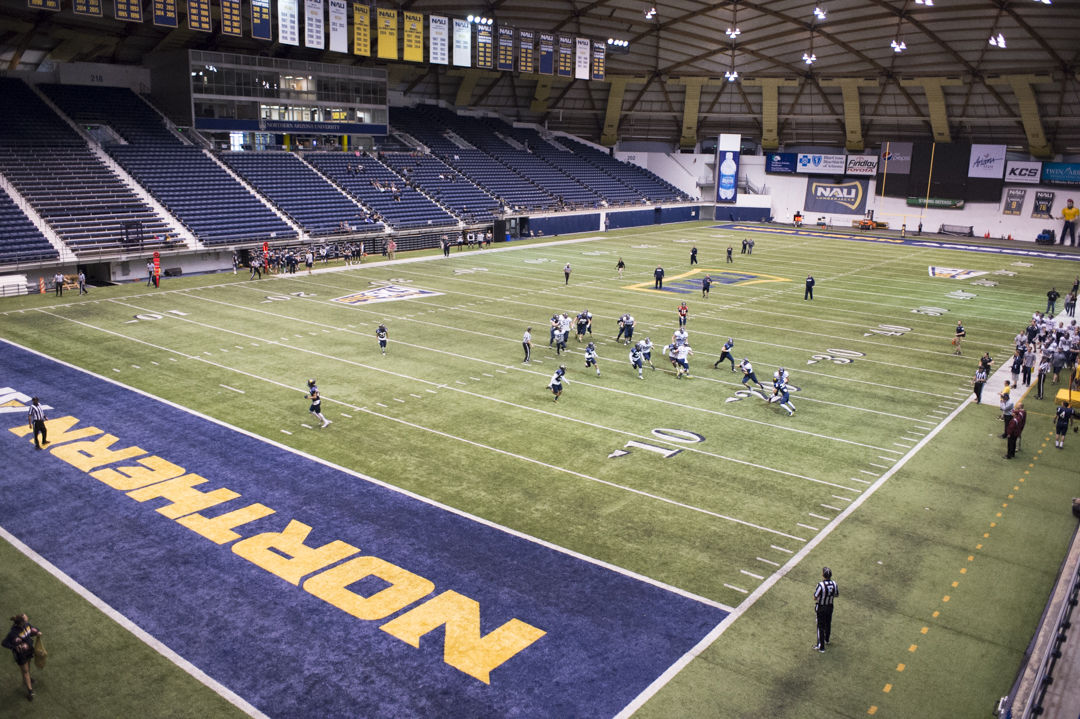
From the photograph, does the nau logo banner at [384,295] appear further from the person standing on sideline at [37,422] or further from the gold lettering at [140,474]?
the gold lettering at [140,474]

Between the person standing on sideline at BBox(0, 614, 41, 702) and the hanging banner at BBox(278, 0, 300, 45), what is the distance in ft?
142

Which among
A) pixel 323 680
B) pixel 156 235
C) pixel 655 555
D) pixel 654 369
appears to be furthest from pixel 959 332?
pixel 156 235

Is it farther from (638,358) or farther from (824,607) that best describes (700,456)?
(824,607)

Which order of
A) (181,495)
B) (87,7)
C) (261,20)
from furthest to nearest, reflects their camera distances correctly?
(261,20)
(87,7)
(181,495)

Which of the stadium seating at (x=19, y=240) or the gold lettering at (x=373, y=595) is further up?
the stadium seating at (x=19, y=240)

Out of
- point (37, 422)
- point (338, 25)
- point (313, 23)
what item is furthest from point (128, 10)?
point (37, 422)

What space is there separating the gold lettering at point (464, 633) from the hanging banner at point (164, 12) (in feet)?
127

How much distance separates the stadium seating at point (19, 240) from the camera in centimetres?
3584

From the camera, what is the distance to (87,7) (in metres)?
37.5

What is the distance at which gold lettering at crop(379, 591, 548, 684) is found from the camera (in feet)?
35.5

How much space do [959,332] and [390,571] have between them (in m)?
23.1

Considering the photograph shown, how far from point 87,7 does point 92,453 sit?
29.2m

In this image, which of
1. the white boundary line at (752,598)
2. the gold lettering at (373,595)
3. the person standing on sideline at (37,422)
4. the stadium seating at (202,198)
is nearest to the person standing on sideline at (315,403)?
the person standing on sideline at (37,422)

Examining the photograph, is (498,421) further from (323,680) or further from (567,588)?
(323,680)
